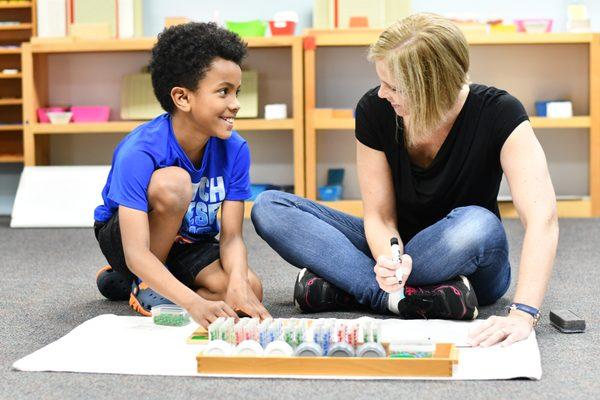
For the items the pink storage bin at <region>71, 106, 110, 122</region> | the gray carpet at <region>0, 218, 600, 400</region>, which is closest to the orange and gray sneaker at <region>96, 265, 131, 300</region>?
A: the gray carpet at <region>0, 218, 600, 400</region>

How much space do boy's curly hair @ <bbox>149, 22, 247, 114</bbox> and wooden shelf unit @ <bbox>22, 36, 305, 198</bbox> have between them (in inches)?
71.7

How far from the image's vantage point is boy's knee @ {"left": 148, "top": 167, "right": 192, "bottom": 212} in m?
1.68

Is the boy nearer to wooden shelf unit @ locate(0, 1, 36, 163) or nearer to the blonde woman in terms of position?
the blonde woman

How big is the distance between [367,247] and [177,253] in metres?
0.41

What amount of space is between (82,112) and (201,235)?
2057 millimetres

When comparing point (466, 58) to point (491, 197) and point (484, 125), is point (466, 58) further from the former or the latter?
point (491, 197)

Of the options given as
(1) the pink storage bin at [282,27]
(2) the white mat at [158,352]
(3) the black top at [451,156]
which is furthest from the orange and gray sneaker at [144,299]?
(1) the pink storage bin at [282,27]

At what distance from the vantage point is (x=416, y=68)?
5.07 ft

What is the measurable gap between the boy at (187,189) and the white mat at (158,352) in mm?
87

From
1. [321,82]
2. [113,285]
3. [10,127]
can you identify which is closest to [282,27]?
[321,82]

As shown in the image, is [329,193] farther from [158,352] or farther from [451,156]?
[158,352]

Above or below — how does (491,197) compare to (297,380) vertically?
above

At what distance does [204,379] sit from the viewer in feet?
4.31

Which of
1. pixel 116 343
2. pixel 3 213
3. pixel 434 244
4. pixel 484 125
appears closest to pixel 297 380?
pixel 116 343
